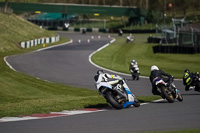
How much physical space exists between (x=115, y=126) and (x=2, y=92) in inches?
481

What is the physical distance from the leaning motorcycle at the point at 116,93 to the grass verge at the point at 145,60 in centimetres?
1758

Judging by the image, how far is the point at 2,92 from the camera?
871 inches

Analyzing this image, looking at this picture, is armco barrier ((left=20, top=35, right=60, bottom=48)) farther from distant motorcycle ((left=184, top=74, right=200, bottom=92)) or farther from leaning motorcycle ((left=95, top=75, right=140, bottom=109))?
leaning motorcycle ((left=95, top=75, right=140, bottom=109))

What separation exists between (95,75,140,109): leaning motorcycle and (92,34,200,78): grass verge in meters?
17.6

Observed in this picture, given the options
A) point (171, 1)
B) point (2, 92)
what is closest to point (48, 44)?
point (2, 92)

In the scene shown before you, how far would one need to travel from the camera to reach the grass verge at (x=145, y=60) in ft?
119

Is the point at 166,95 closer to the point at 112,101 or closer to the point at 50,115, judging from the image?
the point at 112,101

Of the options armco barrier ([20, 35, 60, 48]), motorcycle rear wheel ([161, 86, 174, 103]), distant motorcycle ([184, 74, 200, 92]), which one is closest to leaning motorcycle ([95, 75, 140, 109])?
motorcycle rear wheel ([161, 86, 174, 103])

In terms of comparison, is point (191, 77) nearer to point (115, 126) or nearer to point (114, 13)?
point (115, 126)

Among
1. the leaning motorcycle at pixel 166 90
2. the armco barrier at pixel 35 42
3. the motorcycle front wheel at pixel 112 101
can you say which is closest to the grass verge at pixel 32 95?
the armco barrier at pixel 35 42

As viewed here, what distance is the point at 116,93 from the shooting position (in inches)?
562

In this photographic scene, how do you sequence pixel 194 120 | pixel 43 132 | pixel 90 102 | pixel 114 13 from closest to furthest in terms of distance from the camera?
1. pixel 43 132
2. pixel 194 120
3. pixel 90 102
4. pixel 114 13

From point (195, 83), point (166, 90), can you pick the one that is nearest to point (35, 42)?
point (195, 83)

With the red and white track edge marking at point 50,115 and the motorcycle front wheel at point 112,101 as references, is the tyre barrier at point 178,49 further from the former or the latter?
the red and white track edge marking at point 50,115
